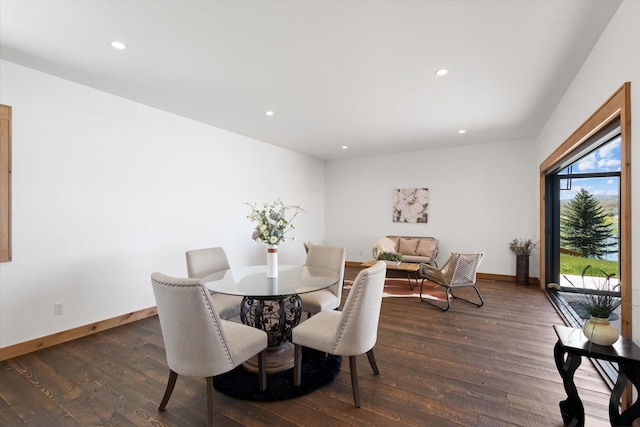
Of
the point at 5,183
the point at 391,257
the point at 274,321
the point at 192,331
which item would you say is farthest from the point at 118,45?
the point at 391,257

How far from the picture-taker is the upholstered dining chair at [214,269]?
8.86 feet

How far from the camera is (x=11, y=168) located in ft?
8.56

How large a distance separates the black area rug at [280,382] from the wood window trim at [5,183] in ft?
7.59

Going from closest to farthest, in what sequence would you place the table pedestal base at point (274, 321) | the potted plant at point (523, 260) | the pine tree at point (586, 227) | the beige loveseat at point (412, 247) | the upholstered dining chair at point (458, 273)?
1. the table pedestal base at point (274, 321)
2. the pine tree at point (586, 227)
3. the upholstered dining chair at point (458, 273)
4. the potted plant at point (523, 260)
5. the beige loveseat at point (412, 247)

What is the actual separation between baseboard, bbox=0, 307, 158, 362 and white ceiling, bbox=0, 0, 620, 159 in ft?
8.79

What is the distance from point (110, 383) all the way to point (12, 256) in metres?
1.61

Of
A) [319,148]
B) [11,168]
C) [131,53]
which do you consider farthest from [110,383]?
[319,148]

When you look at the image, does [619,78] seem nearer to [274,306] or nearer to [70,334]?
[274,306]

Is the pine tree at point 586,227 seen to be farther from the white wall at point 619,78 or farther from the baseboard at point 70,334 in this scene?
the baseboard at point 70,334

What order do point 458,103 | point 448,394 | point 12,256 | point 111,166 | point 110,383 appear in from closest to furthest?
point 448,394 < point 110,383 < point 12,256 < point 111,166 < point 458,103

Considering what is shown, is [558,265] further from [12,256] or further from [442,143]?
[12,256]

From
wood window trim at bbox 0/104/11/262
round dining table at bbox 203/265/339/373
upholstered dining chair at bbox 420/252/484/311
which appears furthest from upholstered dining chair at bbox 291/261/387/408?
wood window trim at bbox 0/104/11/262

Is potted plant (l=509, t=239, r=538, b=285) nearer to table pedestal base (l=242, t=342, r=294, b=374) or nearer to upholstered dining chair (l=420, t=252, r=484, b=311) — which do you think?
upholstered dining chair (l=420, t=252, r=484, b=311)

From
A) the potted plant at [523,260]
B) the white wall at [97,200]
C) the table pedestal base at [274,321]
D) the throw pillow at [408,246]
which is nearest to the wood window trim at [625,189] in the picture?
the table pedestal base at [274,321]
